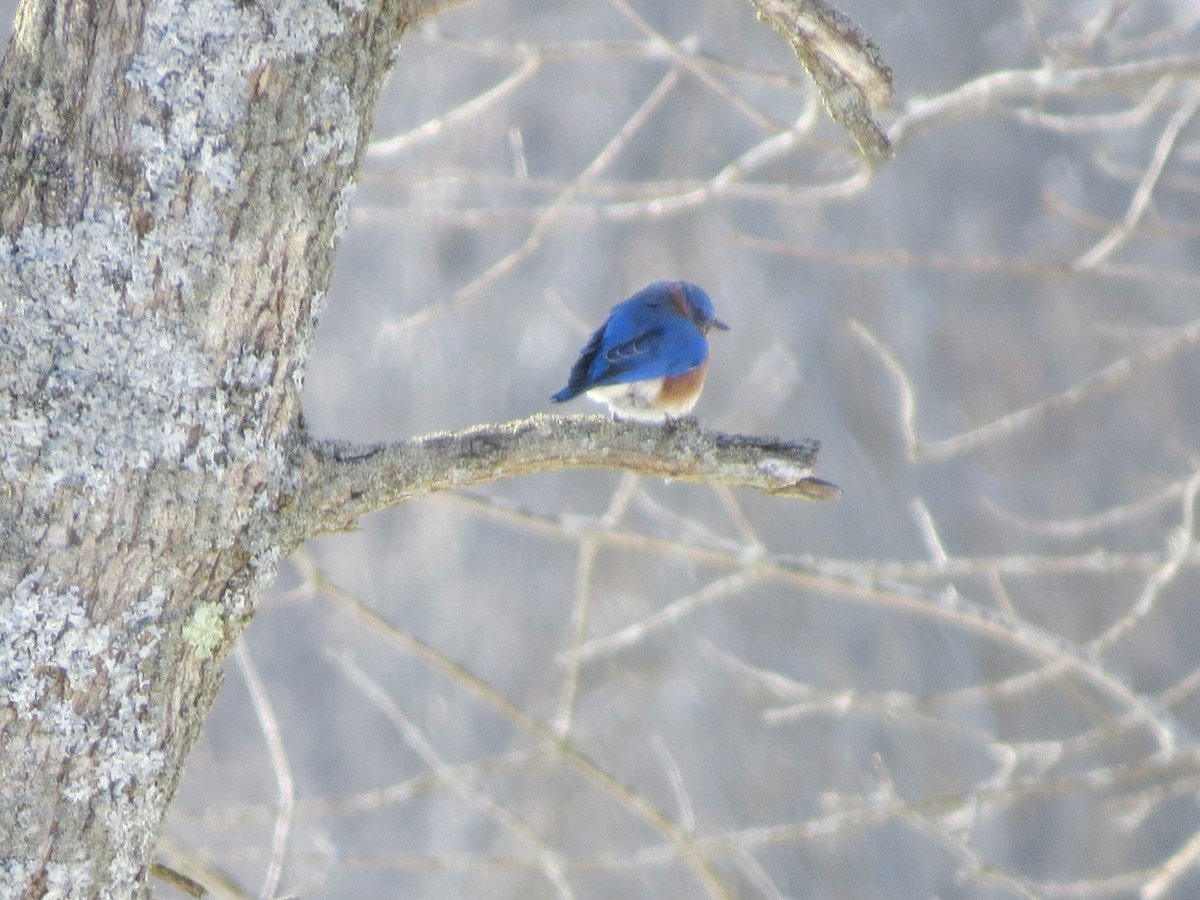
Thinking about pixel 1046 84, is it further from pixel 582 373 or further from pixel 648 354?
pixel 582 373

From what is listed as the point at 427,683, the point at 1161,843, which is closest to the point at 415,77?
the point at 427,683

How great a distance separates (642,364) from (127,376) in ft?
7.72

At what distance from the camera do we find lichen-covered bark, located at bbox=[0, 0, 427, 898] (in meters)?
1.51

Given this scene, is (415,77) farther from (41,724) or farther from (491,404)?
(41,724)

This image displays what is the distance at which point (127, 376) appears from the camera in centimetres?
155

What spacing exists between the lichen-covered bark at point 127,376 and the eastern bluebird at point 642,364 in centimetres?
199

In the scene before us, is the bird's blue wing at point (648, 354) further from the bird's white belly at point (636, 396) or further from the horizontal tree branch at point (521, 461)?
the horizontal tree branch at point (521, 461)

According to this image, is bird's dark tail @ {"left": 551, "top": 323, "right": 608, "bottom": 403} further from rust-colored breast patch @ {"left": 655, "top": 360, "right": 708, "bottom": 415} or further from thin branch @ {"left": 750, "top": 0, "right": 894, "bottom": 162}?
thin branch @ {"left": 750, "top": 0, "right": 894, "bottom": 162}

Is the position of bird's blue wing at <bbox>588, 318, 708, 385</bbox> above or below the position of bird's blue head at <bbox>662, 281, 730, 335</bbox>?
below

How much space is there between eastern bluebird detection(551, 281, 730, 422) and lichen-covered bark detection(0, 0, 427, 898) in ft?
6.52

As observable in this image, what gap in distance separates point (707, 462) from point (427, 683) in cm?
567

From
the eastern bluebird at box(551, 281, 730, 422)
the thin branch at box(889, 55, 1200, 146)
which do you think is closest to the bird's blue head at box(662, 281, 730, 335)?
the eastern bluebird at box(551, 281, 730, 422)

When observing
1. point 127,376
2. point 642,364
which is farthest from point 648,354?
point 127,376

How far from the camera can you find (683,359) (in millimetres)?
3930
